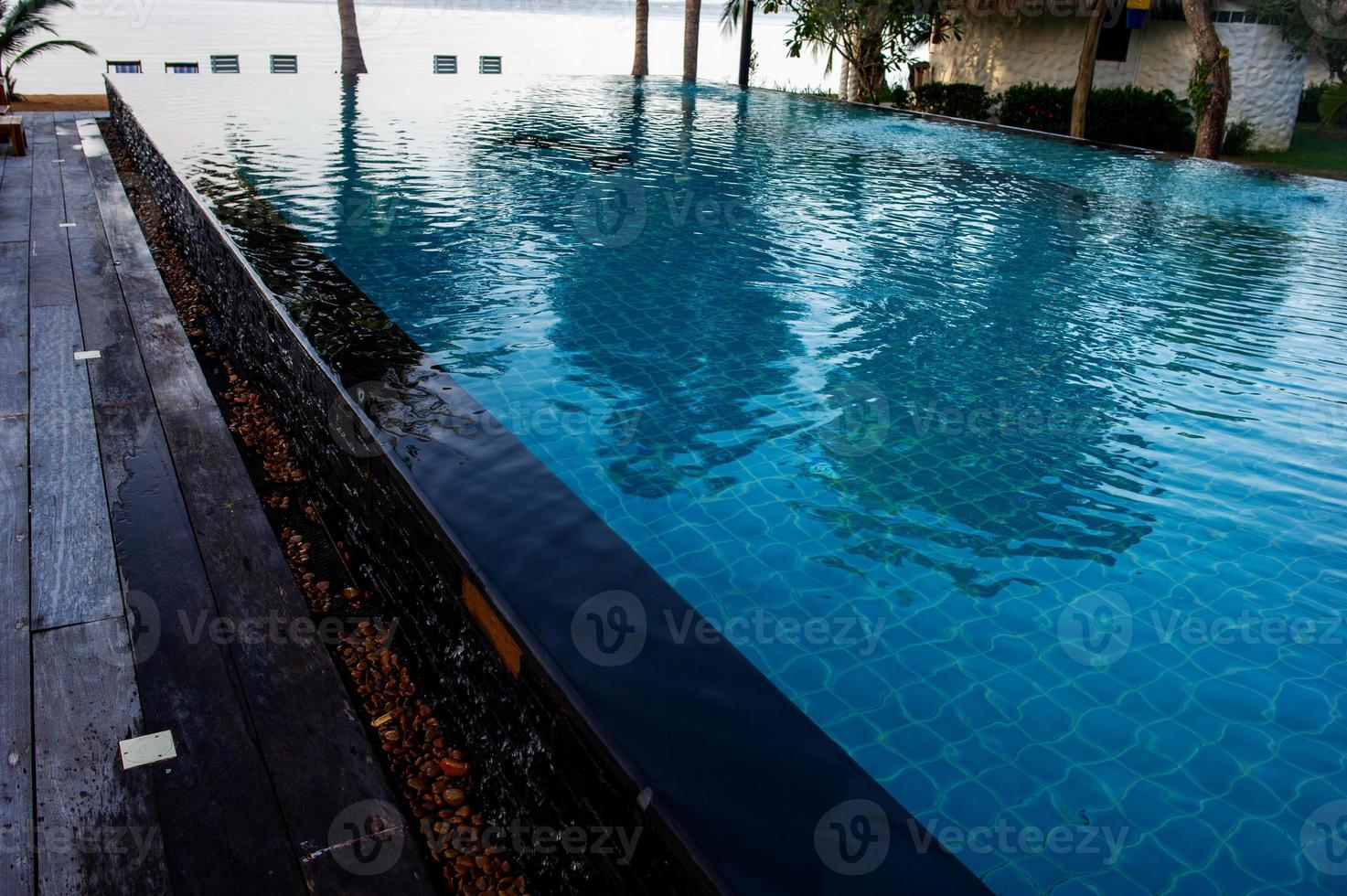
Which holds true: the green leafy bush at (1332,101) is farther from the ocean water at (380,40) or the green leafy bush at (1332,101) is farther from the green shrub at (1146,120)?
the ocean water at (380,40)

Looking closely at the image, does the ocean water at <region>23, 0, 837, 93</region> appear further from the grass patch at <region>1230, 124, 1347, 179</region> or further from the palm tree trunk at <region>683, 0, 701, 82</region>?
the grass patch at <region>1230, 124, 1347, 179</region>

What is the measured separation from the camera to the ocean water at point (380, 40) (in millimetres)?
23391

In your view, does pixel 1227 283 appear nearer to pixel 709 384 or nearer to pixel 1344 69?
pixel 709 384

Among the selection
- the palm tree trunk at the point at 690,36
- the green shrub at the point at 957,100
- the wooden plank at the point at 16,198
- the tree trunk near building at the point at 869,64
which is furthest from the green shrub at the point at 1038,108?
the wooden plank at the point at 16,198

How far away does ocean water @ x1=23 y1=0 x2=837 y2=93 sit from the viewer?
2339 cm

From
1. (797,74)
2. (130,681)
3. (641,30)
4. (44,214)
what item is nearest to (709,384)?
(130,681)

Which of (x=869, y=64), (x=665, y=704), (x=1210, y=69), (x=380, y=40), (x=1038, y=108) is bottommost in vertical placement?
(x=665, y=704)

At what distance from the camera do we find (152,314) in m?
5.37

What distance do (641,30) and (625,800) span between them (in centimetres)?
2256

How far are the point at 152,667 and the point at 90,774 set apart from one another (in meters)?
0.42

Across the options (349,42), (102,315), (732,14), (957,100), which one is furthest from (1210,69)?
(349,42)

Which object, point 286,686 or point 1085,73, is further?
point 1085,73

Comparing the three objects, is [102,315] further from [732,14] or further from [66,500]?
[732,14]

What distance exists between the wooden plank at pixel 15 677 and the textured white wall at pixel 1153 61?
55.5 feet
